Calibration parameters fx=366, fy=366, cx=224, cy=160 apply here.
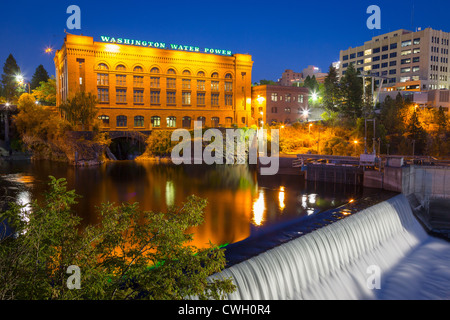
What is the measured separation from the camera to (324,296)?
1794 cm

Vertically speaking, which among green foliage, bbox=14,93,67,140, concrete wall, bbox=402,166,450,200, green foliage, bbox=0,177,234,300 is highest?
green foliage, bbox=14,93,67,140

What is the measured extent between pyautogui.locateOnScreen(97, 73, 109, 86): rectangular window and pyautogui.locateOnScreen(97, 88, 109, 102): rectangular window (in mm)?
1203

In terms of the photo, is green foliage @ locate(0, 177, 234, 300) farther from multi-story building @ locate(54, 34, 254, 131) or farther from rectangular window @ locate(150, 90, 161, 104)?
rectangular window @ locate(150, 90, 161, 104)

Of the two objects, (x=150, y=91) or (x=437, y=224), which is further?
(x=150, y=91)

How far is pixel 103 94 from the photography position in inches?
2953

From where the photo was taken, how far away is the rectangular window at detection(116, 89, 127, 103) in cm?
7623

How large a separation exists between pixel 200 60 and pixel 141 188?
163 ft

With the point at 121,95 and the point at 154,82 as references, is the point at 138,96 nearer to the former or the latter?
the point at 121,95

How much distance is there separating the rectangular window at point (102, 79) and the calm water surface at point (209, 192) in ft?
76.2

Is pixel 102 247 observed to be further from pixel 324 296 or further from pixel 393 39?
pixel 393 39

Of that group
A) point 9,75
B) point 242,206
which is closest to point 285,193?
point 242,206

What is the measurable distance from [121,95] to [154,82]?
7.73 metres

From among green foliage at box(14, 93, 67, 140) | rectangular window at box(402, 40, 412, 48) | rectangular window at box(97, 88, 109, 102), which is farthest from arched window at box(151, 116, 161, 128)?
rectangular window at box(402, 40, 412, 48)

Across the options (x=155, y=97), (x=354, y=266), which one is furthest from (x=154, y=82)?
(x=354, y=266)
